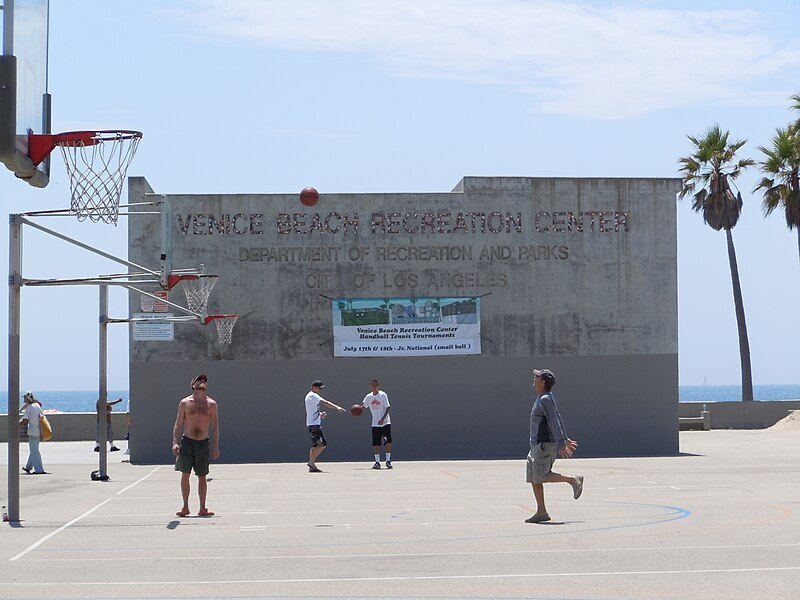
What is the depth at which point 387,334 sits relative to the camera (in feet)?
96.4

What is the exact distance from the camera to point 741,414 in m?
47.5

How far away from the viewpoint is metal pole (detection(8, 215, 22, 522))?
51.4ft

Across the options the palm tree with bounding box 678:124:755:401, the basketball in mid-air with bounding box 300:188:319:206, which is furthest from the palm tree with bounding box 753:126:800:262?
the basketball in mid-air with bounding box 300:188:319:206

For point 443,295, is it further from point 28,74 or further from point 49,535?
point 28,74

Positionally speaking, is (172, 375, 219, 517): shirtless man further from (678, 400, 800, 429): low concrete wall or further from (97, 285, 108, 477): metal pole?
(678, 400, 800, 429): low concrete wall

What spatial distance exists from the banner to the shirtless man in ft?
42.1

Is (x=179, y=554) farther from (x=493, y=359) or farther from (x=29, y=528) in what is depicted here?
(x=493, y=359)

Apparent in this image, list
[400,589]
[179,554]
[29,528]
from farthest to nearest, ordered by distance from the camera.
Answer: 1. [29,528]
2. [179,554]
3. [400,589]

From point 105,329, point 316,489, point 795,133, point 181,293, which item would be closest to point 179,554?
point 316,489

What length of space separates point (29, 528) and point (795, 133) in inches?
1624

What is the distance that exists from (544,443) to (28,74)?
7152 millimetres

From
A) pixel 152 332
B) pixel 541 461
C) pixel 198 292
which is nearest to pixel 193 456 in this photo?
pixel 541 461

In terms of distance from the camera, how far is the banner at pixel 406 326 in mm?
29250

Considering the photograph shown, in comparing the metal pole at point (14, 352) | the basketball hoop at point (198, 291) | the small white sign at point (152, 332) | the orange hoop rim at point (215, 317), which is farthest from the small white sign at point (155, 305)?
the metal pole at point (14, 352)
